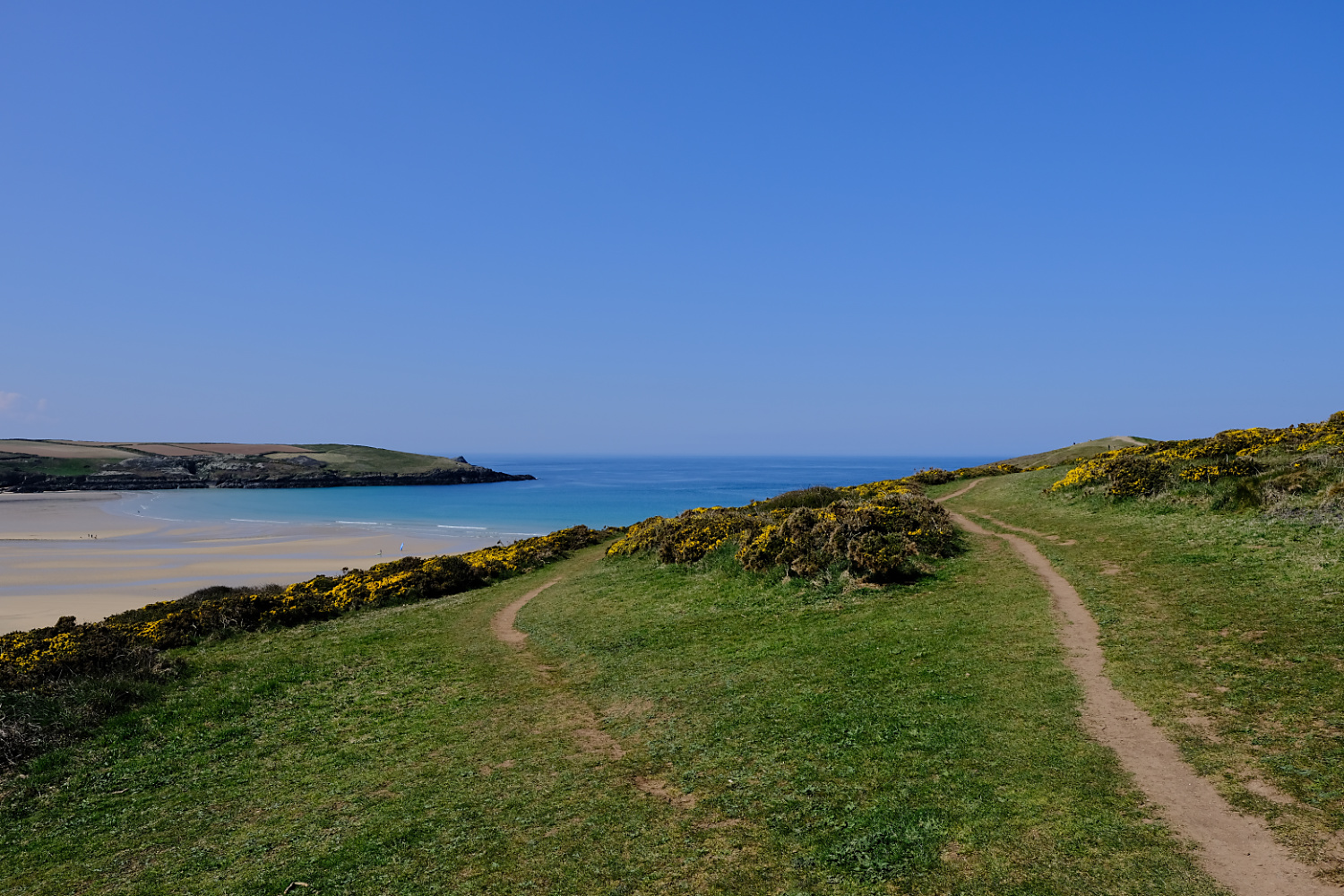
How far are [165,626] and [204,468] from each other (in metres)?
155

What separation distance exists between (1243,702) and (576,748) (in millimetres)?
8662

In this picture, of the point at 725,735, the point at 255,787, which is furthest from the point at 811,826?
the point at 255,787

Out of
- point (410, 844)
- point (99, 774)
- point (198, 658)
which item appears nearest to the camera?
point (410, 844)

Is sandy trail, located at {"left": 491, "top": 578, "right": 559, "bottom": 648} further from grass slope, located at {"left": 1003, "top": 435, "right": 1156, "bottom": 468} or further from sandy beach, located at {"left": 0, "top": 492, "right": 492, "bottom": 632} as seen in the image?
grass slope, located at {"left": 1003, "top": 435, "right": 1156, "bottom": 468}

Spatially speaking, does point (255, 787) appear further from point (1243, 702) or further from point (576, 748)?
point (1243, 702)

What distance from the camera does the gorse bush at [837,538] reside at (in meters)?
17.7

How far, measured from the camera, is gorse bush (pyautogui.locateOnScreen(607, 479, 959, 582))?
17.7 meters

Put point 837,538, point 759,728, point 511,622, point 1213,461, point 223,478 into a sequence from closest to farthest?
point 759,728, point 837,538, point 511,622, point 1213,461, point 223,478

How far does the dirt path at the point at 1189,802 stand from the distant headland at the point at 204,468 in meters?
152

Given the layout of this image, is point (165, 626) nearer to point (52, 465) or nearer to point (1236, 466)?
point (1236, 466)

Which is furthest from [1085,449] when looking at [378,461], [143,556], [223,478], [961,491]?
[378,461]

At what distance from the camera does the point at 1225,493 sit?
18.3m

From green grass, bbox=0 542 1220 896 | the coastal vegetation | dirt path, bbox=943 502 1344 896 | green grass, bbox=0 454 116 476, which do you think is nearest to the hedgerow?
green grass, bbox=0 542 1220 896

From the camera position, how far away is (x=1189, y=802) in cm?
660
